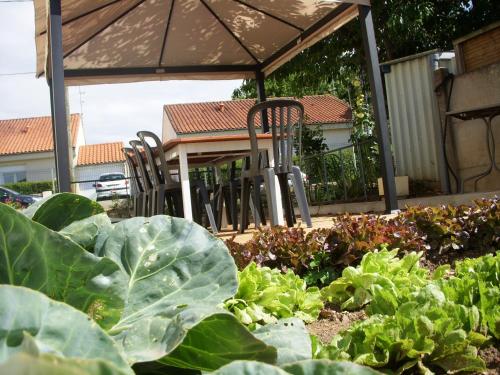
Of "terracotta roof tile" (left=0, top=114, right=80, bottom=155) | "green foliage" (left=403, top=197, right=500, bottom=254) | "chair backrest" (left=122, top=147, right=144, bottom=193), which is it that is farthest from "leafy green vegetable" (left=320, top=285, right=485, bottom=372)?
"terracotta roof tile" (left=0, top=114, right=80, bottom=155)

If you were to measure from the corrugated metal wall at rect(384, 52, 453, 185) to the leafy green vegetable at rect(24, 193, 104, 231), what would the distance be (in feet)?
23.6

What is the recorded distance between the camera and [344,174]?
9.27m

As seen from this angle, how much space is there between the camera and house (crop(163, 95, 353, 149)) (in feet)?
127

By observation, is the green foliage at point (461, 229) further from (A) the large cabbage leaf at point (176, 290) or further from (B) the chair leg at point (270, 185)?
(A) the large cabbage leaf at point (176, 290)

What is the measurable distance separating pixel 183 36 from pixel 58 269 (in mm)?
8032

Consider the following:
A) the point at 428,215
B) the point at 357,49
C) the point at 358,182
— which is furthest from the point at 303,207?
the point at 357,49

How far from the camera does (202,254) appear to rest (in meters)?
0.88

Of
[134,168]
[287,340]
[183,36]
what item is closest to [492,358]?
[287,340]

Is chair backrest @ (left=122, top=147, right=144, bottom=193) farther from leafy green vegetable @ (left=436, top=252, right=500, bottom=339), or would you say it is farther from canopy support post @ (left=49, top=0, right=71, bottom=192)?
leafy green vegetable @ (left=436, top=252, right=500, bottom=339)

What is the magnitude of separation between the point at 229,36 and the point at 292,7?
4.79ft

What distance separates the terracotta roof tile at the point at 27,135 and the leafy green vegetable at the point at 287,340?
41.8 m

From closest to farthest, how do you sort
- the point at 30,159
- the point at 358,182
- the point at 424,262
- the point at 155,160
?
the point at 424,262 < the point at 155,160 < the point at 358,182 < the point at 30,159

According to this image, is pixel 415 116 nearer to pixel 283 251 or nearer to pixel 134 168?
pixel 134 168

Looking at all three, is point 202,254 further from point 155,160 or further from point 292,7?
point 292,7
